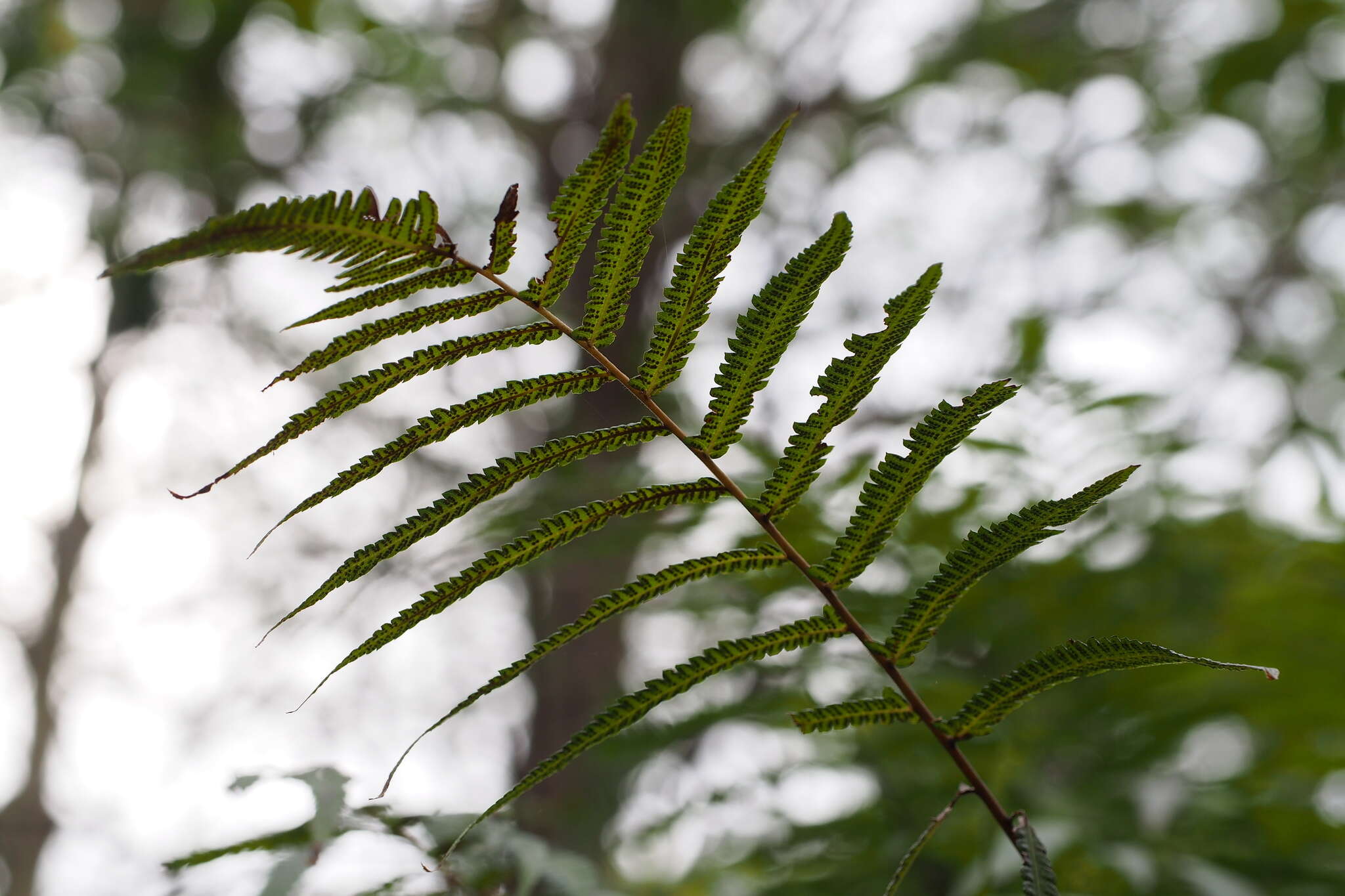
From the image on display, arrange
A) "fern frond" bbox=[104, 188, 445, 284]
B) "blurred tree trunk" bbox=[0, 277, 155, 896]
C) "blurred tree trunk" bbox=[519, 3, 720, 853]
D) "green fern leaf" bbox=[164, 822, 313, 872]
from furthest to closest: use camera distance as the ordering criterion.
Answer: "blurred tree trunk" bbox=[0, 277, 155, 896] < "blurred tree trunk" bbox=[519, 3, 720, 853] < "green fern leaf" bbox=[164, 822, 313, 872] < "fern frond" bbox=[104, 188, 445, 284]

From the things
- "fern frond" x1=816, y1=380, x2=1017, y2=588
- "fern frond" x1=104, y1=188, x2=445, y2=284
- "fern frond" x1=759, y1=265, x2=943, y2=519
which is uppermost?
"fern frond" x1=104, y1=188, x2=445, y2=284

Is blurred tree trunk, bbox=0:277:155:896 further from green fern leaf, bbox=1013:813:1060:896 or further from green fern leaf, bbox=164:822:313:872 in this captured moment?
green fern leaf, bbox=1013:813:1060:896

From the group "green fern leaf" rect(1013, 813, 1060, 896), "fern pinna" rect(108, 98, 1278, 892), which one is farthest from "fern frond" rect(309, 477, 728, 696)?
"green fern leaf" rect(1013, 813, 1060, 896)

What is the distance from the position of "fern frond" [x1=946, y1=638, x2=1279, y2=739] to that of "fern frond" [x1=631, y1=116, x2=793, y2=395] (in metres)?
0.22

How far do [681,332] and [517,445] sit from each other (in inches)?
95.8

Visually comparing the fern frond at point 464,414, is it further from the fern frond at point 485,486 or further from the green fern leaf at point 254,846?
the green fern leaf at point 254,846

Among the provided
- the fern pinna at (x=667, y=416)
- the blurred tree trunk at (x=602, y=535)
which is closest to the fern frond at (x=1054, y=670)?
the fern pinna at (x=667, y=416)

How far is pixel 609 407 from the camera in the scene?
2396 mm

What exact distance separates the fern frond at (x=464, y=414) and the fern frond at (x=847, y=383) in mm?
102

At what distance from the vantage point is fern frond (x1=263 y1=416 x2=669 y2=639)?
40 centimetres

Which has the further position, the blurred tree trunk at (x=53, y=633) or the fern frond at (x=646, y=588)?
the blurred tree trunk at (x=53, y=633)

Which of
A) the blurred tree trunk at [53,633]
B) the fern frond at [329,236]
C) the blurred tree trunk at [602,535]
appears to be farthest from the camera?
the blurred tree trunk at [53,633]

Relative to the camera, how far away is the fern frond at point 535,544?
15.7 inches

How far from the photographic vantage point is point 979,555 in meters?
0.42
